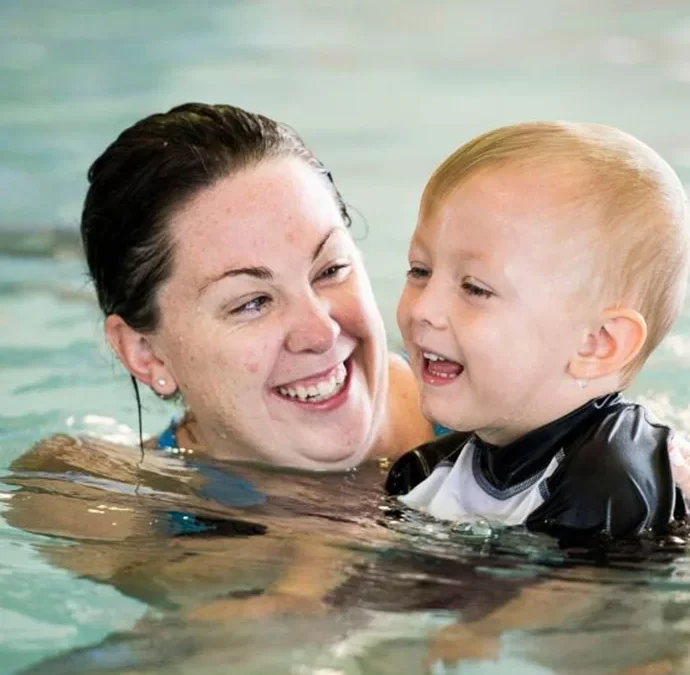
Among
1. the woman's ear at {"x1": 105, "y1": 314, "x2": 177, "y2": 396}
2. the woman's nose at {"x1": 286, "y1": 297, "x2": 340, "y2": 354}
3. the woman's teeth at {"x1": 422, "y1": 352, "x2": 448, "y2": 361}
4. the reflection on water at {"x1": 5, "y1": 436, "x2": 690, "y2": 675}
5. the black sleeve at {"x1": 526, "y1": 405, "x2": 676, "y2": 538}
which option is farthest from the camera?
the woman's ear at {"x1": 105, "y1": 314, "x2": 177, "y2": 396}

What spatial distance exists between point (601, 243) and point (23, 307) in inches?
135

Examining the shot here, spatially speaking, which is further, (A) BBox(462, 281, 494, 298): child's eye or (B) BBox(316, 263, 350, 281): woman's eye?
(B) BBox(316, 263, 350, 281): woman's eye

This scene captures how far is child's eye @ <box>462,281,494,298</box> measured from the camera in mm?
2439

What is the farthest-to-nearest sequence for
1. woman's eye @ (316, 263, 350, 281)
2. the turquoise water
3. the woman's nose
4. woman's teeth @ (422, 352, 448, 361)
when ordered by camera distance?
the turquoise water
woman's eye @ (316, 263, 350, 281)
the woman's nose
woman's teeth @ (422, 352, 448, 361)

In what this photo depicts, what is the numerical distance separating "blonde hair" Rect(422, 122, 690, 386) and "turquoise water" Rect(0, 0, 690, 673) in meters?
1.72

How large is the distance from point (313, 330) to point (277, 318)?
97 mm

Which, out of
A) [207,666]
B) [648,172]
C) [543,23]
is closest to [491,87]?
[543,23]

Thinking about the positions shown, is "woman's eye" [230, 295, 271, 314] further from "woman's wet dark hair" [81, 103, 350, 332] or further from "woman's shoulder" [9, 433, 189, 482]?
"woman's shoulder" [9, 433, 189, 482]

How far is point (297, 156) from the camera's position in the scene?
3172 millimetres

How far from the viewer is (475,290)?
245 centimetres

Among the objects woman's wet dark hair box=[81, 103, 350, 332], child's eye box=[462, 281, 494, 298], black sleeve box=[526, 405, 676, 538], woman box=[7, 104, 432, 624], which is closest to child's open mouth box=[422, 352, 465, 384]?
child's eye box=[462, 281, 494, 298]

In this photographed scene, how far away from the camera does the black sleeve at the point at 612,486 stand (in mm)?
2293

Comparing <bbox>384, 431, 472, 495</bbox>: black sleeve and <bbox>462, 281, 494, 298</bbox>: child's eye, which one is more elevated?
<bbox>462, 281, 494, 298</bbox>: child's eye

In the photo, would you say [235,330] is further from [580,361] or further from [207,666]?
[207,666]
